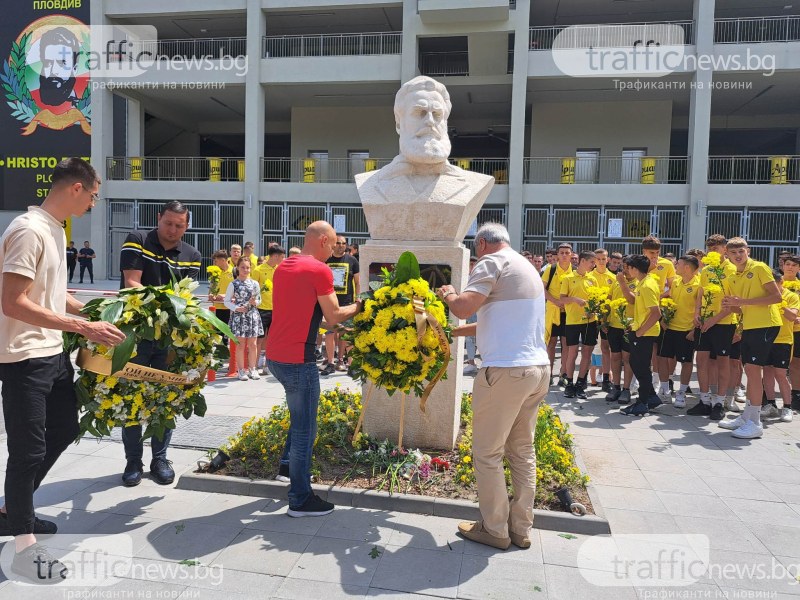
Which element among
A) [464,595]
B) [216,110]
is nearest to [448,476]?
[464,595]

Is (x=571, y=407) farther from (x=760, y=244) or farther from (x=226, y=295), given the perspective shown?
(x=760, y=244)

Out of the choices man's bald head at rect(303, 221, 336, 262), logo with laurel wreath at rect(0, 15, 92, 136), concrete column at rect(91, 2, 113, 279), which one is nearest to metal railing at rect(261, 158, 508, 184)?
concrete column at rect(91, 2, 113, 279)

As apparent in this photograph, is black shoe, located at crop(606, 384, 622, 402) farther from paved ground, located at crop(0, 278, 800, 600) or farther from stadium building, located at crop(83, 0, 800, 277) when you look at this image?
stadium building, located at crop(83, 0, 800, 277)

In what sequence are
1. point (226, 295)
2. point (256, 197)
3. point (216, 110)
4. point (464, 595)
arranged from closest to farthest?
point (464, 595) → point (226, 295) → point (256, 197) → point (216, 110)

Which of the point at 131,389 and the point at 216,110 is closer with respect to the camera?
the point at 131,389

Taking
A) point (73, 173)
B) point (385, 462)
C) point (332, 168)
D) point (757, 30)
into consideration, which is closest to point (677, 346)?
point (385, 462)

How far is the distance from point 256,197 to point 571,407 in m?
16.6

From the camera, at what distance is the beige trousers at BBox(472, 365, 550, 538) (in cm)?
323

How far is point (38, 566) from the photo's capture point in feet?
9.65

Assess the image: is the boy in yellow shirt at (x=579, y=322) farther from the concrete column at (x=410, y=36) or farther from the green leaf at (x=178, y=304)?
the concrete column at (x=410, y=36)

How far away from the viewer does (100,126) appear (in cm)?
2169

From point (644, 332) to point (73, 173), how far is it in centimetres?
622

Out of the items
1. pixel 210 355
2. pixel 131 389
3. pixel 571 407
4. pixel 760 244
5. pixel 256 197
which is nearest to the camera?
pixel 131 389

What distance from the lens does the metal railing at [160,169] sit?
2219 cm
